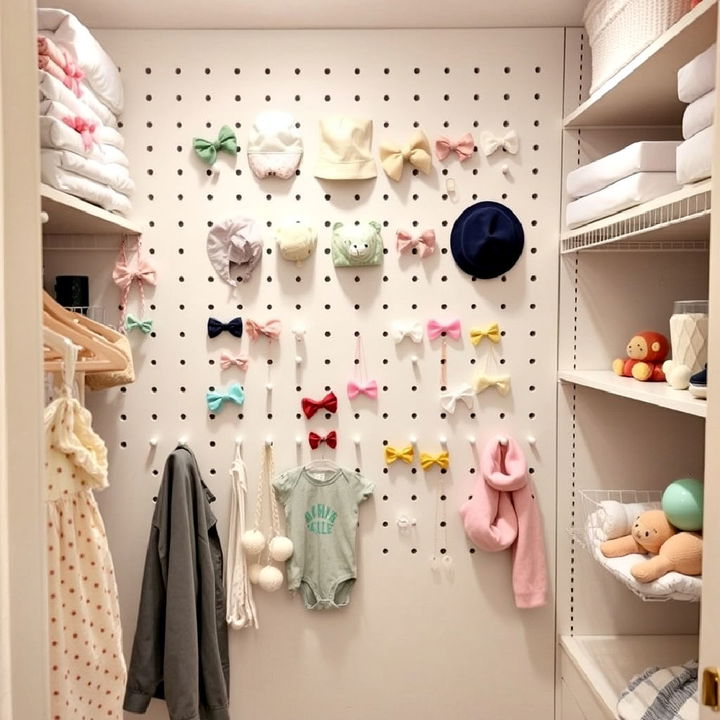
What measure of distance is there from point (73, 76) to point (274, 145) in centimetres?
53

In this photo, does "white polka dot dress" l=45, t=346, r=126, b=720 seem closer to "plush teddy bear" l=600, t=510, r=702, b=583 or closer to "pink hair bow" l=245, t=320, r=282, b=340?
"pink hair bow" l=245, t=320, r=282, b=340

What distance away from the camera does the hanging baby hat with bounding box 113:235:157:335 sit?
188 cm

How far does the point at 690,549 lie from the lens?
1.40 meters

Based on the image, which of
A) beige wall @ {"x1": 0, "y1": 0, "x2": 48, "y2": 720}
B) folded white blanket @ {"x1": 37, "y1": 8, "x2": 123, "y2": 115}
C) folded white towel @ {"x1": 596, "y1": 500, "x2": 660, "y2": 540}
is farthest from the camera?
folded white towel @ {"x1": 596, "y1": 500, "x2": 660, "y2": 540}

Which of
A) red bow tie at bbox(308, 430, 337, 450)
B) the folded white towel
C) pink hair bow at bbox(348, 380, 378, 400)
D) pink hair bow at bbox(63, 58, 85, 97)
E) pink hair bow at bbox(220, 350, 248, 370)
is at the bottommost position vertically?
the folded white towel

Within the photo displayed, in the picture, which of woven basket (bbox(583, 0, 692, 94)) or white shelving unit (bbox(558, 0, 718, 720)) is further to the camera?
white shelving unit (bbox(558, 0, 718, 720))

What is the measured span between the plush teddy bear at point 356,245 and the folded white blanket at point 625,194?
0.52 meters

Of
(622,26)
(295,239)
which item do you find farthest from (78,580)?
(622,26)

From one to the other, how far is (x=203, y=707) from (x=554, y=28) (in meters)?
2.03

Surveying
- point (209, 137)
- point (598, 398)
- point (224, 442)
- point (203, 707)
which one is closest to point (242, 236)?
point (209, 137)

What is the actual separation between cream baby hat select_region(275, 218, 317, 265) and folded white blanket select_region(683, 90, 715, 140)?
0.94 metres

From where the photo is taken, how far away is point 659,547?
1.50 m

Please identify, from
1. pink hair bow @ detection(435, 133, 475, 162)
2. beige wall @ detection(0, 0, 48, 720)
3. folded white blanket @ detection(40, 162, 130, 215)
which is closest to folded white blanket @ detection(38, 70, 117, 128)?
folded white blanket @ detection(40, 162, 130, 215)

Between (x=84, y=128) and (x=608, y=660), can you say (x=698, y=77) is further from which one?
(x=608, y=660)
